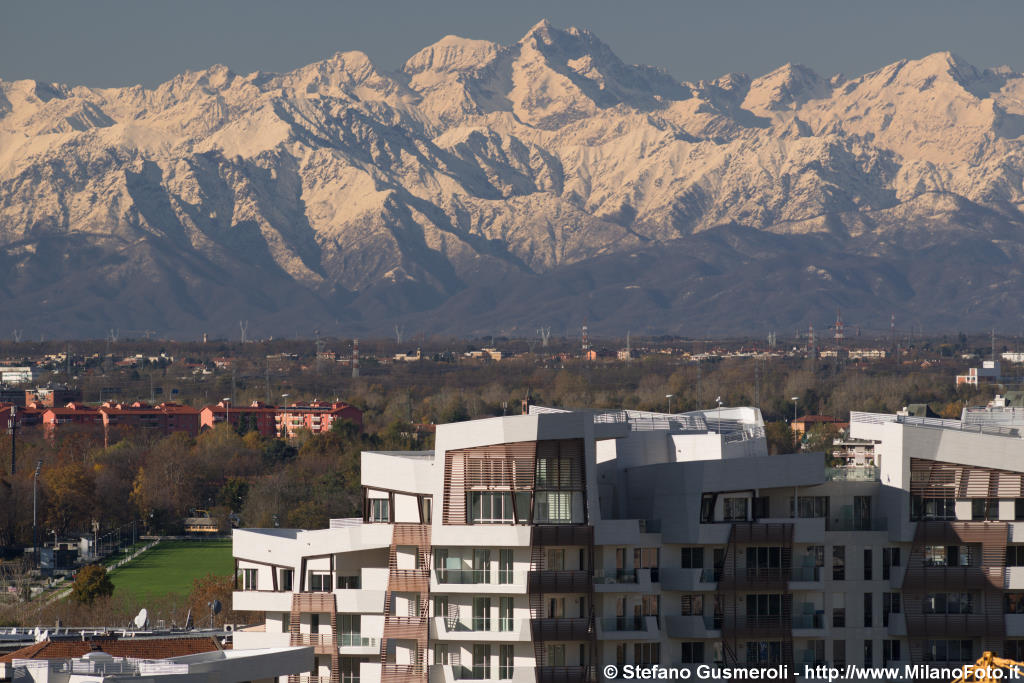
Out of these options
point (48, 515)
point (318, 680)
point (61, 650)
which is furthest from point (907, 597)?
point (48, 515)

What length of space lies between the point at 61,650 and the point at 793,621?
17.9m

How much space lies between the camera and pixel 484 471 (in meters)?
56.3

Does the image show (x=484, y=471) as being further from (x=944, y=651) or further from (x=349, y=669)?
(x=944, y=651)

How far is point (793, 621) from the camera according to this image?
5819cm

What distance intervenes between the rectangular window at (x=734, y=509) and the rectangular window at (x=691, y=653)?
3.06 m

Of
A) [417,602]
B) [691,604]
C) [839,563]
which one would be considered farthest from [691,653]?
[417,602]

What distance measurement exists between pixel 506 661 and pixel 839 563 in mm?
8536

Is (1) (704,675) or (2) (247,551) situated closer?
(1) (704,675)

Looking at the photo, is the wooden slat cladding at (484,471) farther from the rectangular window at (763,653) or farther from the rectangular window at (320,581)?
the rectangular window at (763,653)

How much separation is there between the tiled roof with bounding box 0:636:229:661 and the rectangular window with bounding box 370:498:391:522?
5509 mm

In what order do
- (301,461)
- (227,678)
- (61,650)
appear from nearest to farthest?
(227,678) → (61,650) → (301,461)

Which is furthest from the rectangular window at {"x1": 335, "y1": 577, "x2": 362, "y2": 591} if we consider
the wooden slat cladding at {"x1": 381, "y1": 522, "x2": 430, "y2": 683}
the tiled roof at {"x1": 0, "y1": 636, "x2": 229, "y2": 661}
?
the tiled roof at {"x1": 0, "y1": 636, "x2": 229, "y2": 661}

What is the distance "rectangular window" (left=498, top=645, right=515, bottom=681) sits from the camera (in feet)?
184

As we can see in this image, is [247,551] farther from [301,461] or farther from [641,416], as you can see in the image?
[301,461]
